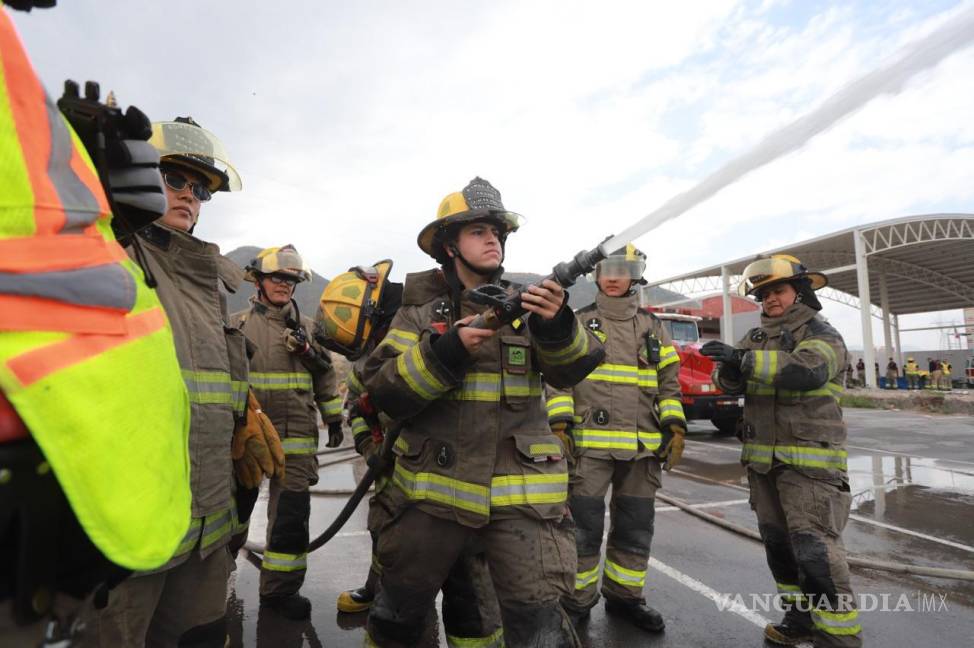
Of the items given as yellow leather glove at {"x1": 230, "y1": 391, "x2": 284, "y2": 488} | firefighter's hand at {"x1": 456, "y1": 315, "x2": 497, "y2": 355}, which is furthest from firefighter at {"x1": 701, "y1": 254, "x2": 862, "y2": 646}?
yellow leather glove at {"x1": 230, "y1": 391, "x2": 284, "y2": 488}

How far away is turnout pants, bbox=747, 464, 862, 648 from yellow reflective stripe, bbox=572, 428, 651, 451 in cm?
81

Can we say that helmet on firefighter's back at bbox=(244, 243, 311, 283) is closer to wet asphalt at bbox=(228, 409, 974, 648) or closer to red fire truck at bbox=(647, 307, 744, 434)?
wet asphalt at bbox=(228, 409, 974, 648)

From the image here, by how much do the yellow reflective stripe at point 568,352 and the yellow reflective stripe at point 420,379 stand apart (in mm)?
436

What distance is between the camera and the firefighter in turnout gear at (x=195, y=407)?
5.76ft

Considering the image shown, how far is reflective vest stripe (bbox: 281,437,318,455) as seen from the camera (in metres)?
3.79

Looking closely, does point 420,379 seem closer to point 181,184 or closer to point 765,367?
point 181,184

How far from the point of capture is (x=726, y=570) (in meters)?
4.13

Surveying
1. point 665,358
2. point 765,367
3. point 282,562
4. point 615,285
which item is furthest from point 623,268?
point 282,562

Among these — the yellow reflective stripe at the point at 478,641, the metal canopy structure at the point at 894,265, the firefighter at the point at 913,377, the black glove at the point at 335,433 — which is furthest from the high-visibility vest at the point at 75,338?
the firefighter at the point at 913,377

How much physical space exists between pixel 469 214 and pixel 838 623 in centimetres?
284

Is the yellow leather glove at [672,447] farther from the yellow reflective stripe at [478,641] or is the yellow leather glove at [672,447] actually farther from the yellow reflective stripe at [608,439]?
the yellow reflective stripe at [478,641]

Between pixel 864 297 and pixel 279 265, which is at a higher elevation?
pixel 864 297

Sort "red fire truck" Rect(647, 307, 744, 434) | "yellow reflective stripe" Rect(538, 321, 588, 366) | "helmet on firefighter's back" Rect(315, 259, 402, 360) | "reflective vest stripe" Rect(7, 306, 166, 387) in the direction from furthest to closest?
"red fire truck" Rect(647, 307, 744, 434) < "helmet on firefighter's back" Rect(315, 259, 402, 360) < "yellow reflective stripe" Rect(538, 321, 588, 366) < "reflective vest stripe" Rect(7, 306, 166, 387)

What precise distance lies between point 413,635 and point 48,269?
2.02 m
